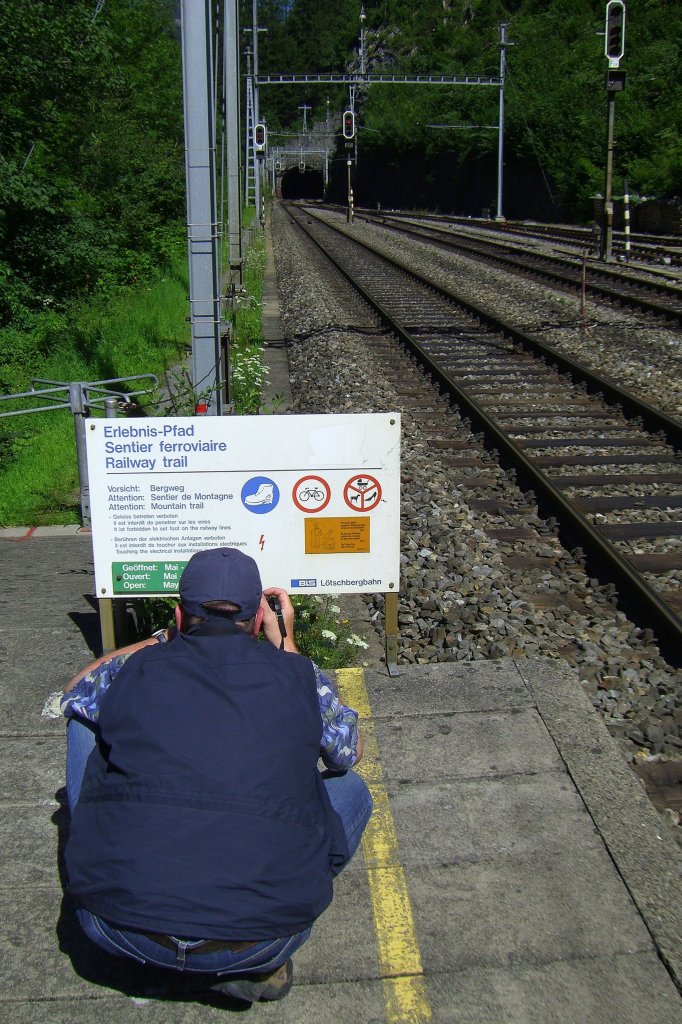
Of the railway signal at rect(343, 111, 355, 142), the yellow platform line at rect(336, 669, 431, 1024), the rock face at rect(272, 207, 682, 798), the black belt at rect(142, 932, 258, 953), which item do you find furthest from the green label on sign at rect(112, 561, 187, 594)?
the railway signal at rect(343, 111, 355, 142)

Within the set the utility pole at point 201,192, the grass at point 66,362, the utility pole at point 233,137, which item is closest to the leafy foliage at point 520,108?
the utility pole at point 233,137

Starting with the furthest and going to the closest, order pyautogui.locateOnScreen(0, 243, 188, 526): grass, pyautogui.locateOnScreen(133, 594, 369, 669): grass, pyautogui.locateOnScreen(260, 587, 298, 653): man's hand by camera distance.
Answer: pyautogui.locateOnScreen(0, 243, 188, 526): grass, pyautogui.locateOnScreen(133, 594, 369, 669): grass, pyautogui.locateOnScreen(260, 587, 298, 653): man's hand

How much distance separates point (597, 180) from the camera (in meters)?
43.7

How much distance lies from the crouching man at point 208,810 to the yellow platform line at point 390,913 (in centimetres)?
35

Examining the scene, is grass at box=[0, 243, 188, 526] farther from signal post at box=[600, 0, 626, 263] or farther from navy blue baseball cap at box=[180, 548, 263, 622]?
signal post at box=[600, 0, 626, 263]

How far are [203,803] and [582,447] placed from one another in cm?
694

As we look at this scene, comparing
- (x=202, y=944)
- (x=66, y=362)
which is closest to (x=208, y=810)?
(x=202, y=944)

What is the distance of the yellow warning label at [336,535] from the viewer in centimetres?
447

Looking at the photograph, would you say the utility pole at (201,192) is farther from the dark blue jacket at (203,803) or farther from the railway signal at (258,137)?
the railway signal at (258,137)

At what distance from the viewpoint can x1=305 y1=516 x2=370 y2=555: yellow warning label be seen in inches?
176

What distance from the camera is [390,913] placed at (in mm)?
3215

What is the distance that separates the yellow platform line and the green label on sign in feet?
3.30

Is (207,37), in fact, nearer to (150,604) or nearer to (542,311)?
(150,604)

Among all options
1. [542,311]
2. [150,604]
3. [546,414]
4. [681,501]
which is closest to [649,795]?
[150,604]
